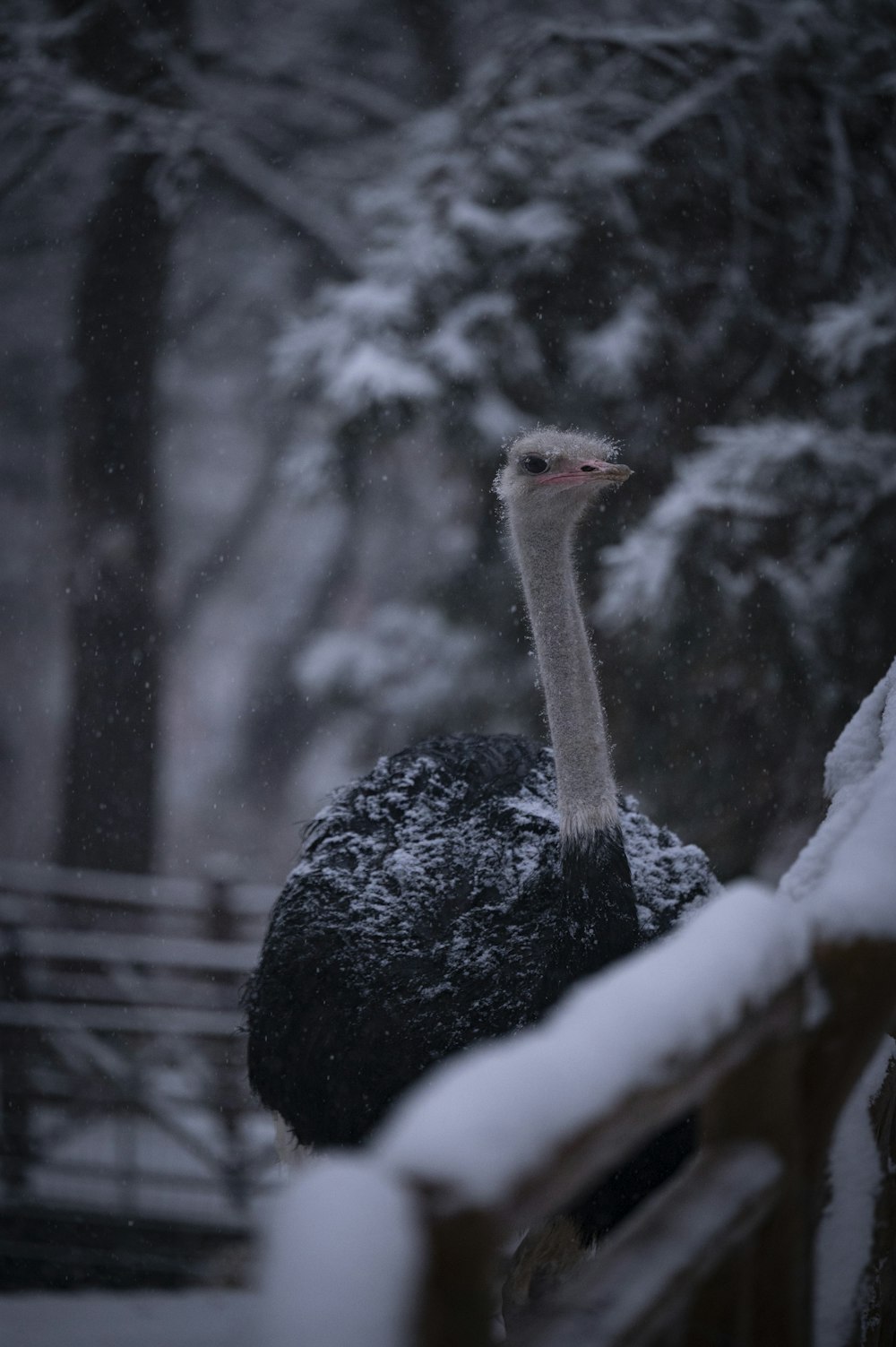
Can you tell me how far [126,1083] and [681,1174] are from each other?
3.55 m

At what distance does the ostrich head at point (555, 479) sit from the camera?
6.83 feet

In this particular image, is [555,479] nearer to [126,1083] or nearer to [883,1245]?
[883,1245]

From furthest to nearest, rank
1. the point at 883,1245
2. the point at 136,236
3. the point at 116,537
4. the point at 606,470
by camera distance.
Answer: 1. the point at 136,236
2. the point at 116,537
3. the point at 606,470
4. the point at 883,1245

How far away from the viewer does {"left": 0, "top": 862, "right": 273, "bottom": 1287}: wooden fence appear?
4.22m

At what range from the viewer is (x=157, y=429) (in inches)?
343

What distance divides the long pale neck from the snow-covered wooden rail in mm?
555

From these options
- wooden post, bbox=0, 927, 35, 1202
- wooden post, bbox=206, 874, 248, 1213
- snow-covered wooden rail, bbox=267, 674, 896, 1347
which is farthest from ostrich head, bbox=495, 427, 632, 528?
wooden post, bbox=0, 927, 35, 1202

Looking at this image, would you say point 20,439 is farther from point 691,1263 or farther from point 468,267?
point 691,1263

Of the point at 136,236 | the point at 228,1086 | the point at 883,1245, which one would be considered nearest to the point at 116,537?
the point at 136,236

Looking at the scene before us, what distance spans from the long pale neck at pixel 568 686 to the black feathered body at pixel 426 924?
2.3 inches

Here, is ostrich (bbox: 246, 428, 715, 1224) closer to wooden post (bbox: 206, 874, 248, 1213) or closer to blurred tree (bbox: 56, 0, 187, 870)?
wooden post (bbox: 206, 874, 248, 1213)

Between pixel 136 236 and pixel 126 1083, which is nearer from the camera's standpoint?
pixel 126 1083

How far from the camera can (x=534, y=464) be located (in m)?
2.13

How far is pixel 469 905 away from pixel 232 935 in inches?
152
